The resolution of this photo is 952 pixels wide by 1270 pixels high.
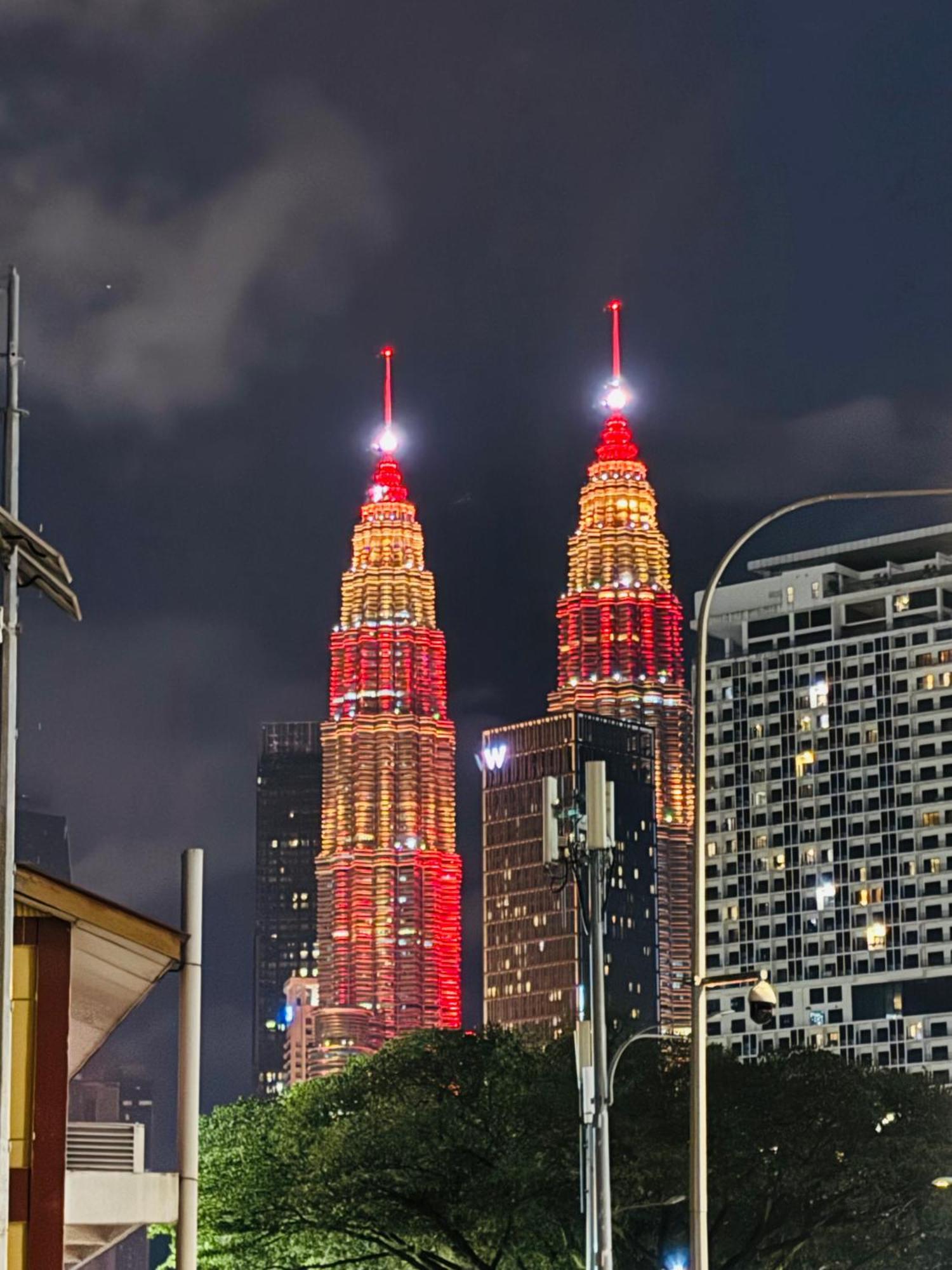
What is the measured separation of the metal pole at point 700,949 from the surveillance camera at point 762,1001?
0.57m

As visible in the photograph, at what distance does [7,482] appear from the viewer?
17.0 m

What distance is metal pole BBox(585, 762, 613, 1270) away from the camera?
121ft

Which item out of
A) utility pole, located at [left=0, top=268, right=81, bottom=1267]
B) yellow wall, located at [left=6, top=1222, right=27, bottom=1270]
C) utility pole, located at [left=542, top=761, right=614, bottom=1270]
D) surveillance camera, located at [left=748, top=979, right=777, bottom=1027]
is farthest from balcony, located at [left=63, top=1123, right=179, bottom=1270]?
utility pole, located at [left=542, top=761, right=614, bottom=1270]

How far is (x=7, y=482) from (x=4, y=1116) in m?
4.17

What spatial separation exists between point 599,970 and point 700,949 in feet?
28.5

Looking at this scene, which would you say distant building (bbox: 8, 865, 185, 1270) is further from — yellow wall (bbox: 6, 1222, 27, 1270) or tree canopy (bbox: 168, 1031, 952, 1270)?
tree canopy (bbox: 168, 1031, 952, 1270)

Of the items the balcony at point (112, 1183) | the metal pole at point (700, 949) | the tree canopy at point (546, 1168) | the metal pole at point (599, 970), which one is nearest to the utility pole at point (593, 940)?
the metal pole at point (599, 970)

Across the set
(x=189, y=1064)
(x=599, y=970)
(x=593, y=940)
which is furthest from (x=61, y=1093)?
(x=599, y=970)

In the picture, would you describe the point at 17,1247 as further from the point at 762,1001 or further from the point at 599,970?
the point at 599,970

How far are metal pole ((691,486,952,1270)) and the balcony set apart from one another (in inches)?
301

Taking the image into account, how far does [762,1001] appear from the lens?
97.7 ft

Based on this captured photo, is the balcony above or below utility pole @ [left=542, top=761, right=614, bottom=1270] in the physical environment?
below

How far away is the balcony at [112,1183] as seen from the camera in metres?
23.0

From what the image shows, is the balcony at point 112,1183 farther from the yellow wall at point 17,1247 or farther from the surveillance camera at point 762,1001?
the surveillance camera at point 762,1001
